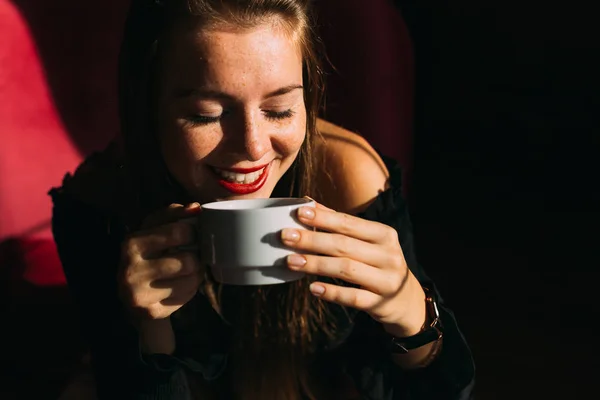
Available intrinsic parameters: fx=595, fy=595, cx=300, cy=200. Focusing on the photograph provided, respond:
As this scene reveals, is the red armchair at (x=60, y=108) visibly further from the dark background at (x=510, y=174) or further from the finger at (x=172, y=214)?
the finger at (x=172, y=214)

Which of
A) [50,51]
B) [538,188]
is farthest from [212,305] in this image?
[538,188]

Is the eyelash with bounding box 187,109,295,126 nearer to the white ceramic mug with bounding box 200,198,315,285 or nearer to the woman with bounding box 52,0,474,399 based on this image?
the woman with bounding box 52,0,474,399

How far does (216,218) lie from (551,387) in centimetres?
75

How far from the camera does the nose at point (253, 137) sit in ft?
2.79

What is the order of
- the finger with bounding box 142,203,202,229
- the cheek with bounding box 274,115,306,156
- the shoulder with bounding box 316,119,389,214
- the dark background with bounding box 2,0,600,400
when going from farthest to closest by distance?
the dark background with bounding box 2,0,600,400, the shoulder with bounding box 316,119,389,214, the cheek with bounding box 274,115,306,156, the finger with bounding box 142,203,202,229

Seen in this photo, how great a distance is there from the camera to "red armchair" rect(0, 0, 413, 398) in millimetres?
1340

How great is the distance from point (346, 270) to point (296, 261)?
87mm

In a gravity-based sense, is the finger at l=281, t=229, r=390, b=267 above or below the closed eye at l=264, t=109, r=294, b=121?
below

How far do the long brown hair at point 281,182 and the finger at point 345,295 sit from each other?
0.35 m

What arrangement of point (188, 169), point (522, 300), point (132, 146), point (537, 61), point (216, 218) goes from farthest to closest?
point (537, 61) < point (522, 300) < point (132, 146) < point (188, 169) < point (216, 218)

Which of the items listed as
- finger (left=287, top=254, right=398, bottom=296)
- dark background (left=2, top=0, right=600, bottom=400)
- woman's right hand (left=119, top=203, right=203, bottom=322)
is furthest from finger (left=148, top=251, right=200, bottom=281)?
dark background (left=2, top=0, right=600, bottom=400)

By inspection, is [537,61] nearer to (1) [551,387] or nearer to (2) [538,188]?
(2) [538,188]

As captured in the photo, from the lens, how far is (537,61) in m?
2.02

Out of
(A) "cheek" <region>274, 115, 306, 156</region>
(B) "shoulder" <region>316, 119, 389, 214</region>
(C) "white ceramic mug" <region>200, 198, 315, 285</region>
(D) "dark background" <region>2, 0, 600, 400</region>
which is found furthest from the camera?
(D) "dark background" <region>2, 0, 600, 400</region>
